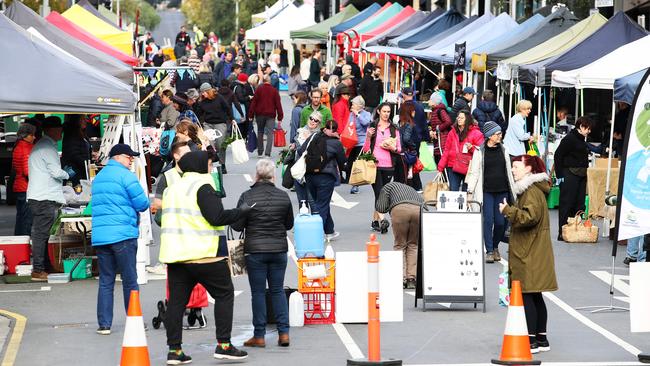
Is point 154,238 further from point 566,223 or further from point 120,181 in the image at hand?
point 120,181

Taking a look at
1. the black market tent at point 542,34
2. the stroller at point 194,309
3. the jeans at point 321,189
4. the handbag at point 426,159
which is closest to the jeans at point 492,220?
the jeans at point 321,189

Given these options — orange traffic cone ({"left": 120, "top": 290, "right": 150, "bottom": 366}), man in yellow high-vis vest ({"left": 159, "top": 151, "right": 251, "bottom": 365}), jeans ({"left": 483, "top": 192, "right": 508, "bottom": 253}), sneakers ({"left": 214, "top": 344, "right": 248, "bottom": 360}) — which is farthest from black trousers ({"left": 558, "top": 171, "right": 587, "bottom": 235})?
orange traffic cone ({"left": 120, "top": 290, "right": 150, "bottom": 366})

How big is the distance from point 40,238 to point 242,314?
10.5 ft

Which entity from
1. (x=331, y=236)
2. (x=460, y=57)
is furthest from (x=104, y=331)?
(x=460, y=57)

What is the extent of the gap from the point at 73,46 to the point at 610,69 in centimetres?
780

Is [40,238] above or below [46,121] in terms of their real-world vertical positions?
below

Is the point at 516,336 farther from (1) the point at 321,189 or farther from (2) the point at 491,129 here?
(1) the point at 321,189


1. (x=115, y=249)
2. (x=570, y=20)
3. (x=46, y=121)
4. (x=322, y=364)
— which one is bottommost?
(x=322, y=364)

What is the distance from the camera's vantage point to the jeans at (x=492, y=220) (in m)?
17.3

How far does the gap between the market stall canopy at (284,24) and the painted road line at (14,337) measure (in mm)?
38923

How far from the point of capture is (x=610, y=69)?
20203mm

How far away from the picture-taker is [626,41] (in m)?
23.2

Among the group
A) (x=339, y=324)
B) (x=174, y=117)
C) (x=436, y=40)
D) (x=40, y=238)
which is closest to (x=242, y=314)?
(x=339, y=324)

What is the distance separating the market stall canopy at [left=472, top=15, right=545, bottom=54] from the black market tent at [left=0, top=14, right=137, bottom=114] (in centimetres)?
1397
